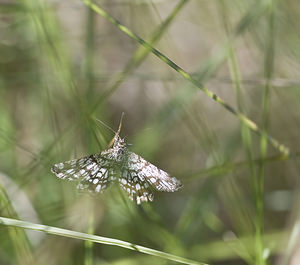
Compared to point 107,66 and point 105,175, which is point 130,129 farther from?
point 105,175

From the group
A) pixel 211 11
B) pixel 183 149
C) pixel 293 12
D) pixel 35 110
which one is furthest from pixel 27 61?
pixel 293 12

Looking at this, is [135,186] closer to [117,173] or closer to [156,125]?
[117,173]

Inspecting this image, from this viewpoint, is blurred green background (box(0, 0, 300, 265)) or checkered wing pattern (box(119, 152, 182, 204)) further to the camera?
blurred green background (box(0, 0, 300, 265))

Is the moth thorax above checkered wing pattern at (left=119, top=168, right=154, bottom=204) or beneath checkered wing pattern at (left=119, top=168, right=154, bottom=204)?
above

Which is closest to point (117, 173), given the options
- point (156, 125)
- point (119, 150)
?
point (119, 150)

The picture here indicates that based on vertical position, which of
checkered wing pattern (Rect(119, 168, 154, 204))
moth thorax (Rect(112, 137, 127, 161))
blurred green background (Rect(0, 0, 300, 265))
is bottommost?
checkered wing pattern (Rect(119, 168, 154, 204))

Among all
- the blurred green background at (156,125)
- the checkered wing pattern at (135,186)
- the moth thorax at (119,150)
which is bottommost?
the checkered wing pattern at (135,186)
